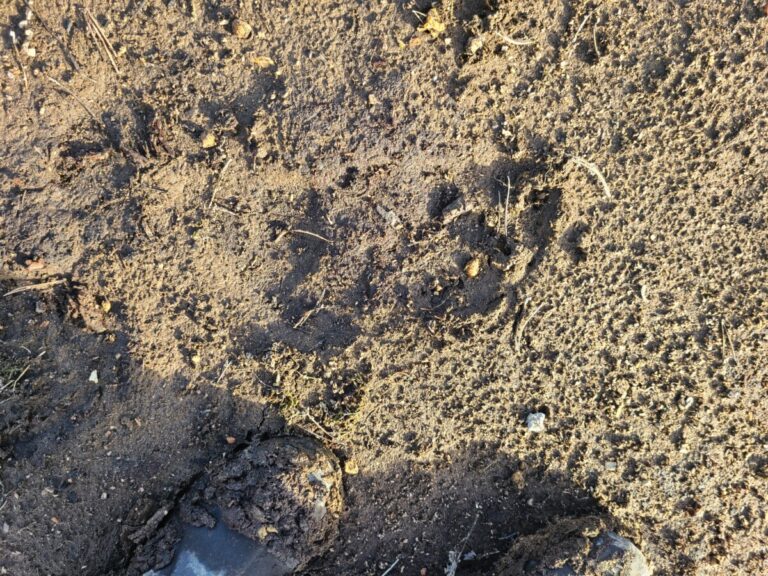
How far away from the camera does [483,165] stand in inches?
80.7

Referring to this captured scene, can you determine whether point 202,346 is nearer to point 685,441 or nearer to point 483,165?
point 483,165

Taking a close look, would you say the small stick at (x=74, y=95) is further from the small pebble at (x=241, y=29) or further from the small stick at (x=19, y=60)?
the small pebble at (x=241, y=29)

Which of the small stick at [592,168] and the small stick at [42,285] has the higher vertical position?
the small stick at [592,168]

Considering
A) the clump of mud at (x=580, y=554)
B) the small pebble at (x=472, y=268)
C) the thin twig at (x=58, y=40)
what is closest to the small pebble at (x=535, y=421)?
the clump of mud at (x=580, y=554)

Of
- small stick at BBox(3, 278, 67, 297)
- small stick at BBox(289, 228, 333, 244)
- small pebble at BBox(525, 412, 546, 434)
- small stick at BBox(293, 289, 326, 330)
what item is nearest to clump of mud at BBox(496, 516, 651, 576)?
small pebble at BBox(525, 412, 546, 434)

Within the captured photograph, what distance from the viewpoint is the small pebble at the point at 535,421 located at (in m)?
2.09

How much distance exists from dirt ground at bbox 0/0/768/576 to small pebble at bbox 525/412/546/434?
3cm

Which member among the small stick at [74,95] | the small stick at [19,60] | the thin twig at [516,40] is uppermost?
the thin twig at [516,40]

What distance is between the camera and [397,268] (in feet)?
6.81

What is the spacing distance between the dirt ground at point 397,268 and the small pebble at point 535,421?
3 cm

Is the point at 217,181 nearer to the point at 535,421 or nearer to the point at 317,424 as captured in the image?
the point at 317,424

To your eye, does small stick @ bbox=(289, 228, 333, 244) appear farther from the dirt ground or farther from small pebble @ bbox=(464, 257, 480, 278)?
small pebble @ bbox=(464, 257, 480, 278)

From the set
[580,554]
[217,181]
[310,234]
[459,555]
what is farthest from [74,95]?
[580,554]

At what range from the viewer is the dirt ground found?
2.01 meters
